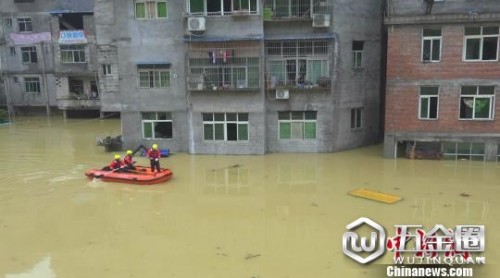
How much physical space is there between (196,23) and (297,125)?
19.0ft

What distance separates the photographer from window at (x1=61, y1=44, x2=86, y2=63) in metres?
31.3

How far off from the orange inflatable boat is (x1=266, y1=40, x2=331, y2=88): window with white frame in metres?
6.19

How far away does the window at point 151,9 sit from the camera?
18.9 metres

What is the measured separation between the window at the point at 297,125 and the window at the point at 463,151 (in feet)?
16.8

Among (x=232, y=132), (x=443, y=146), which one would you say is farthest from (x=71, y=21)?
(x=443, y=146)

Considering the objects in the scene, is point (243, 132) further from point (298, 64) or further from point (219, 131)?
point (298, 64)

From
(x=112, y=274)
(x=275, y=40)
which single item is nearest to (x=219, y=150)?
(x=275, y=40)

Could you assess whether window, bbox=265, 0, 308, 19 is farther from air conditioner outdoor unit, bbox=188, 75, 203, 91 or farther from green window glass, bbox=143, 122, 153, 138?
green window glass, bbox=143, 122, 153, 138

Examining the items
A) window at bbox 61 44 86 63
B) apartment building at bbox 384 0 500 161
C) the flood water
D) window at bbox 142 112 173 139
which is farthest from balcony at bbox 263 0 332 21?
window at bbox 61 44 86 63

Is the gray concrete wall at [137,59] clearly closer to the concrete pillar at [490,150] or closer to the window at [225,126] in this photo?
the window at [225,126]

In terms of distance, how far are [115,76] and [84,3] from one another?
49.0 feet

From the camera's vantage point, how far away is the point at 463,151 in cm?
1741

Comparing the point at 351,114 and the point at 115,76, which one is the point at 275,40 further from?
the point at 115,76

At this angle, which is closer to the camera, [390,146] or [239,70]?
[390,146]
